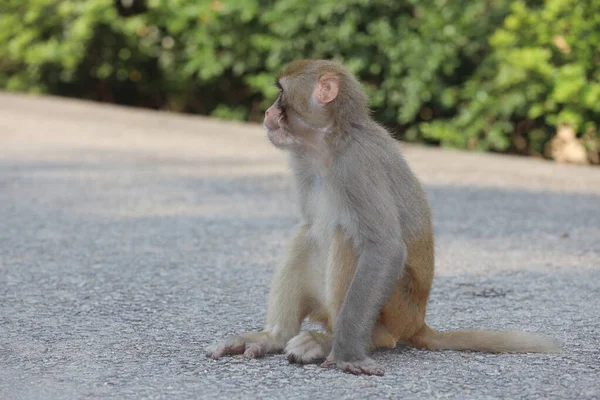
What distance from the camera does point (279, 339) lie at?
3988 millimetres

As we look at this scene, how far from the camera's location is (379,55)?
34.9ft

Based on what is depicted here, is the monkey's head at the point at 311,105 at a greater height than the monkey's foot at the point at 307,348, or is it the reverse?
the monkey's head at the point at 311,105

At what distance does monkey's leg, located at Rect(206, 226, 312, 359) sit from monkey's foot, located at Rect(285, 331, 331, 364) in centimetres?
10

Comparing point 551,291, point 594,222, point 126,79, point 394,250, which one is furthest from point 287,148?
point 126,79

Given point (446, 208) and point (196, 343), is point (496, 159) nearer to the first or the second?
point (446, 208)

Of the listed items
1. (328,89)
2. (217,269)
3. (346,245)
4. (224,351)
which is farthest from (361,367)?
(217,269)

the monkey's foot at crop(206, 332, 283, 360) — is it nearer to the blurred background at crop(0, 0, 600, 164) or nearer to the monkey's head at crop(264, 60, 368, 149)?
the monkey's head at crop(264, 60, 368, 149)

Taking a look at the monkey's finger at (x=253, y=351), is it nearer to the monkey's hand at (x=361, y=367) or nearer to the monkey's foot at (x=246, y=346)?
the monkey's foot at (x=246, y=346)

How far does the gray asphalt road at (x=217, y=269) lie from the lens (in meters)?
3.69

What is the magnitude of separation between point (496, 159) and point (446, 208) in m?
2.40

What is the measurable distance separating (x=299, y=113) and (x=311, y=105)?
2.1 inches

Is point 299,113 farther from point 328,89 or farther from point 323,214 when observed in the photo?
point 323,214

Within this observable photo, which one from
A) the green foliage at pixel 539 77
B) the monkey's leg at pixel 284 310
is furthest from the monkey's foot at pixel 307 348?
the green foliage at pixel 539 77

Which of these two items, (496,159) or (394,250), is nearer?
(394,250)
